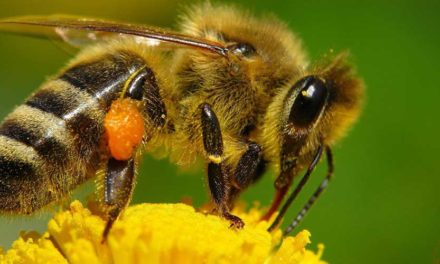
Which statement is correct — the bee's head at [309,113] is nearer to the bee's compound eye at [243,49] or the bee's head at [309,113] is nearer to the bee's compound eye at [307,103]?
the bee's compound eye at [307,103]

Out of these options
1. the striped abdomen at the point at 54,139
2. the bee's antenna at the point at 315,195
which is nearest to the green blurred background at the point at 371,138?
the bee's antenna at the point at 315,195

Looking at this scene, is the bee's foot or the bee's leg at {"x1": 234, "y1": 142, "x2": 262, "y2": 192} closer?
the bee's foot

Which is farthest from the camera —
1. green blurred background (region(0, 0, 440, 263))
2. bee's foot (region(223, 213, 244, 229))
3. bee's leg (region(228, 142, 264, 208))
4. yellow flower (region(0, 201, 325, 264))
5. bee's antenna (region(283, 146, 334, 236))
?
green blurred background (region(0, 0, 440, 263))

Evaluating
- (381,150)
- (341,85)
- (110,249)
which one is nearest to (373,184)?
(381,150)

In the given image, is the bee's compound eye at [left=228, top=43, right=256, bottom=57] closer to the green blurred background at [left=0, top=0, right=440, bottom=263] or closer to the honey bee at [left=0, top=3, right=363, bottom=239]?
the honey bee at [left=0, top=3, right=363, bottom=239]

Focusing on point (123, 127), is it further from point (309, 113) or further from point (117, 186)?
point (309, 113)

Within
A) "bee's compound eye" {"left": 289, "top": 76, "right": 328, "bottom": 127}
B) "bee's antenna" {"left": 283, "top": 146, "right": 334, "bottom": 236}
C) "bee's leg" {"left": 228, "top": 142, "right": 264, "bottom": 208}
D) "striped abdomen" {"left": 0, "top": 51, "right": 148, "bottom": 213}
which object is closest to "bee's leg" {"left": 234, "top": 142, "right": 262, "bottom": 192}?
"bee's leg" {"left": 228, "top": 142, "right": 264, "bottom": 208}

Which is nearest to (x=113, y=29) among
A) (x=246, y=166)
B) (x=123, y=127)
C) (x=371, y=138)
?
(x=123, y=127)
